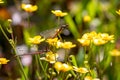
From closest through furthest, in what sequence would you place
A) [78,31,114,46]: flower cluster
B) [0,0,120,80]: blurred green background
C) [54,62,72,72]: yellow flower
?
[54,62,72,72]: yellow flower, [78,31,114,46]: flower cluster, [0,0,120,80]: blurred green background

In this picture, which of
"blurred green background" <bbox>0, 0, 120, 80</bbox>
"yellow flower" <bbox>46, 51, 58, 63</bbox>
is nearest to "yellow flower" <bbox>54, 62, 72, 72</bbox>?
"yellow flower" <bbox>46, 51, 58, 63</bbox>

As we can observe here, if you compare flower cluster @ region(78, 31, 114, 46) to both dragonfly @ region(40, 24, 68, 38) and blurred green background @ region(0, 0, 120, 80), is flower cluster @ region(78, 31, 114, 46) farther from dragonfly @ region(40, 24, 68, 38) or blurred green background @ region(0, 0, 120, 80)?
blurred green background @ region(0, 0, 120, 80)

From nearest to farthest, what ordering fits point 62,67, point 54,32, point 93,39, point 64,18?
point 62,67
point 93,39
point 54,32
point 64,18

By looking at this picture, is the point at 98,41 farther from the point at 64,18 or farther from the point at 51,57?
the point at 64,18

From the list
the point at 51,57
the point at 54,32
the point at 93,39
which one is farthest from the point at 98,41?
the point at 54,32

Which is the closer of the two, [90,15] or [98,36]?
[98,36]

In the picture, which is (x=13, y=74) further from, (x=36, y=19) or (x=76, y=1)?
(x=76, y=1)

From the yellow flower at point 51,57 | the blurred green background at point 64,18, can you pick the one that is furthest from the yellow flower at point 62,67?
the blurred green background at point 64,18

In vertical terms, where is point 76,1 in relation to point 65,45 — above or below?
below

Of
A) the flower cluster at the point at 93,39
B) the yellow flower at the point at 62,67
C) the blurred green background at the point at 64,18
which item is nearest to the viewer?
the yellow flower at the point at 62,67

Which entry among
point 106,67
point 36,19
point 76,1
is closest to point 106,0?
point 76,1

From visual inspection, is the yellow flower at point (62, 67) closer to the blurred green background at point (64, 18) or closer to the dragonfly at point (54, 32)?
the dragonfly at point (54, 32)
